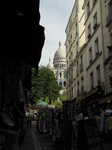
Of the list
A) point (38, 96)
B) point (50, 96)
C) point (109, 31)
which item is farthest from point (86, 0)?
point (50, 96)

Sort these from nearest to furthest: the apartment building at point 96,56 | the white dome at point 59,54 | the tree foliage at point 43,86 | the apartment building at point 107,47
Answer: the apartment building at point 107,47, the apartment building at point 96,56, the tree foliage at point 43,86, the white dome at point 59,54

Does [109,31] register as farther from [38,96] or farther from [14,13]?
[38,96]

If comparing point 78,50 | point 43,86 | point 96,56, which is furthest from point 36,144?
point 43,86

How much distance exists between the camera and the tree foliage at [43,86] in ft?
122

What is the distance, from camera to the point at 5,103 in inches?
226

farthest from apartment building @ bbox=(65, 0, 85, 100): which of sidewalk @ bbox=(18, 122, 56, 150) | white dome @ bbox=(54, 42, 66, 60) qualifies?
white dome @ bbox=(54, 42, 66, 60)

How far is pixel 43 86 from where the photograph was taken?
4012 cm

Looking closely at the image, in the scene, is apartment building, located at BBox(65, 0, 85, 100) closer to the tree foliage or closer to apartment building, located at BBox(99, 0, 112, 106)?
apartment building, located at BBox(99, 0, 112, 106)

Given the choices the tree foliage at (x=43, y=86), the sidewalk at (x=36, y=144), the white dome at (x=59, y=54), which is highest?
the white dome at (x=59, y=54)

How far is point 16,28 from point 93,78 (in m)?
16.3

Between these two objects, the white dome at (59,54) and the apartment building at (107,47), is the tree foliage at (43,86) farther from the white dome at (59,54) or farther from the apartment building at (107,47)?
the white dome at (59,54)

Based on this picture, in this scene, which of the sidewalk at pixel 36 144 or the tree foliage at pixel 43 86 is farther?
the tree foliage at pixel 43 86

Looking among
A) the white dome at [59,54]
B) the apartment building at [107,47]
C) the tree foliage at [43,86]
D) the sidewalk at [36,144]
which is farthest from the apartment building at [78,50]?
the white dome at [59,54]

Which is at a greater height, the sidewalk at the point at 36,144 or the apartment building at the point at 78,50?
the apartment building at the point at 78,50
